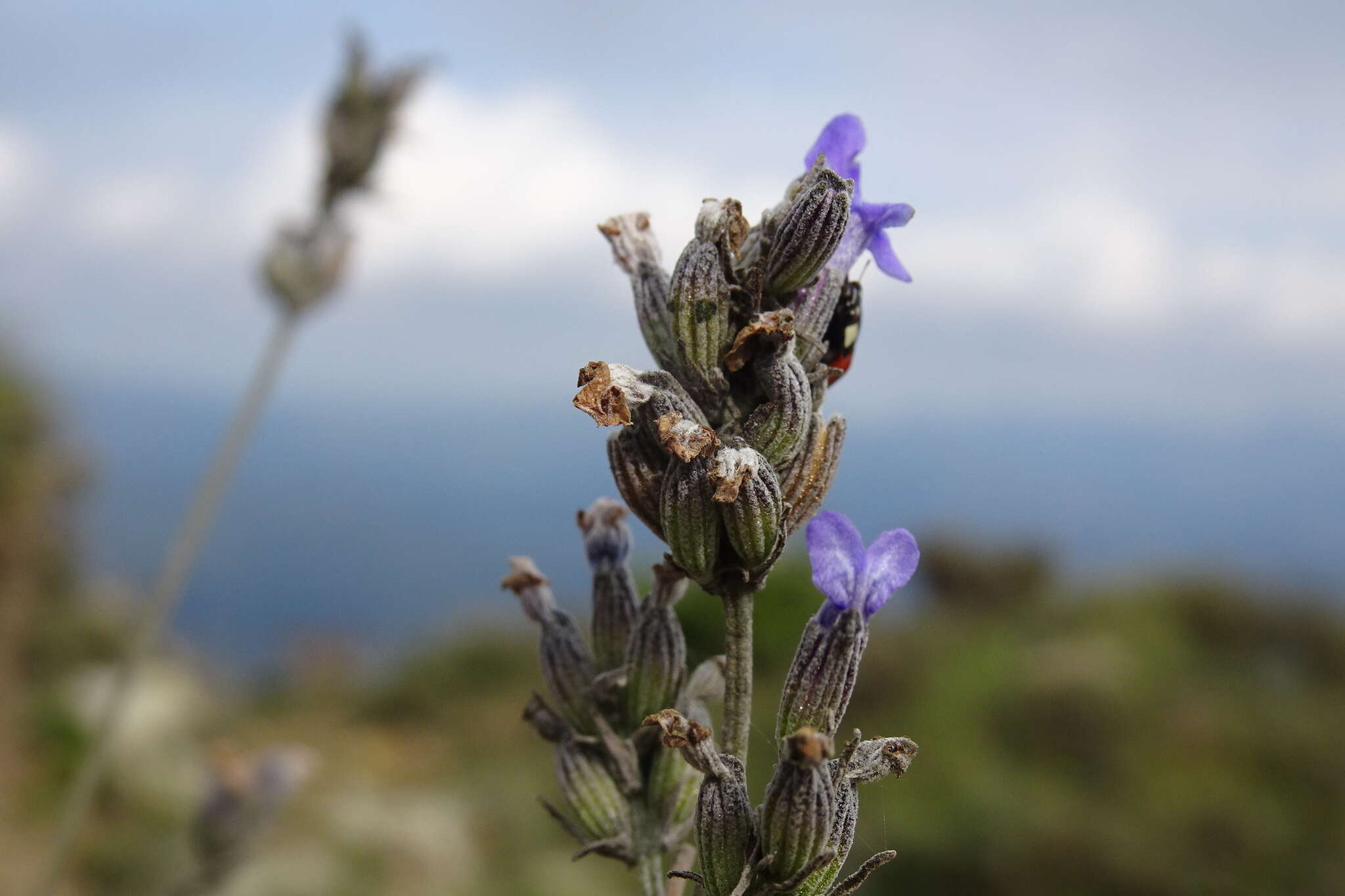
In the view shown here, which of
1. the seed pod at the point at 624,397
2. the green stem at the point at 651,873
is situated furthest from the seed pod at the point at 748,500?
the green stem at the point at 651,873

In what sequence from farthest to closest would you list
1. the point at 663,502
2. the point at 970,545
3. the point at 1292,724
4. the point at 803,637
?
the point at 970,545
the point at 1292,724
the point at 803,637
the point at 663,502

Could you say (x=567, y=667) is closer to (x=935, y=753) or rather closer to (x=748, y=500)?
(x=748, y=500)

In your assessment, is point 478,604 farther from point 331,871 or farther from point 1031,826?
point 1031,826

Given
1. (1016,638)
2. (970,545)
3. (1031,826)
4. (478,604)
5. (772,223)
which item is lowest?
(1031,826)

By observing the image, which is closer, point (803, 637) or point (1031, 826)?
point (803, 637)

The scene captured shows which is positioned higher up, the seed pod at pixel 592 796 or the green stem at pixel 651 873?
the seed pod at pixel 592 796

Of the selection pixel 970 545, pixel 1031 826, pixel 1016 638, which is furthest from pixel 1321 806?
pixel 970 545

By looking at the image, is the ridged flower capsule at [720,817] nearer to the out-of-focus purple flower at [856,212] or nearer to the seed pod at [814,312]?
the seed pod at [814,312]
